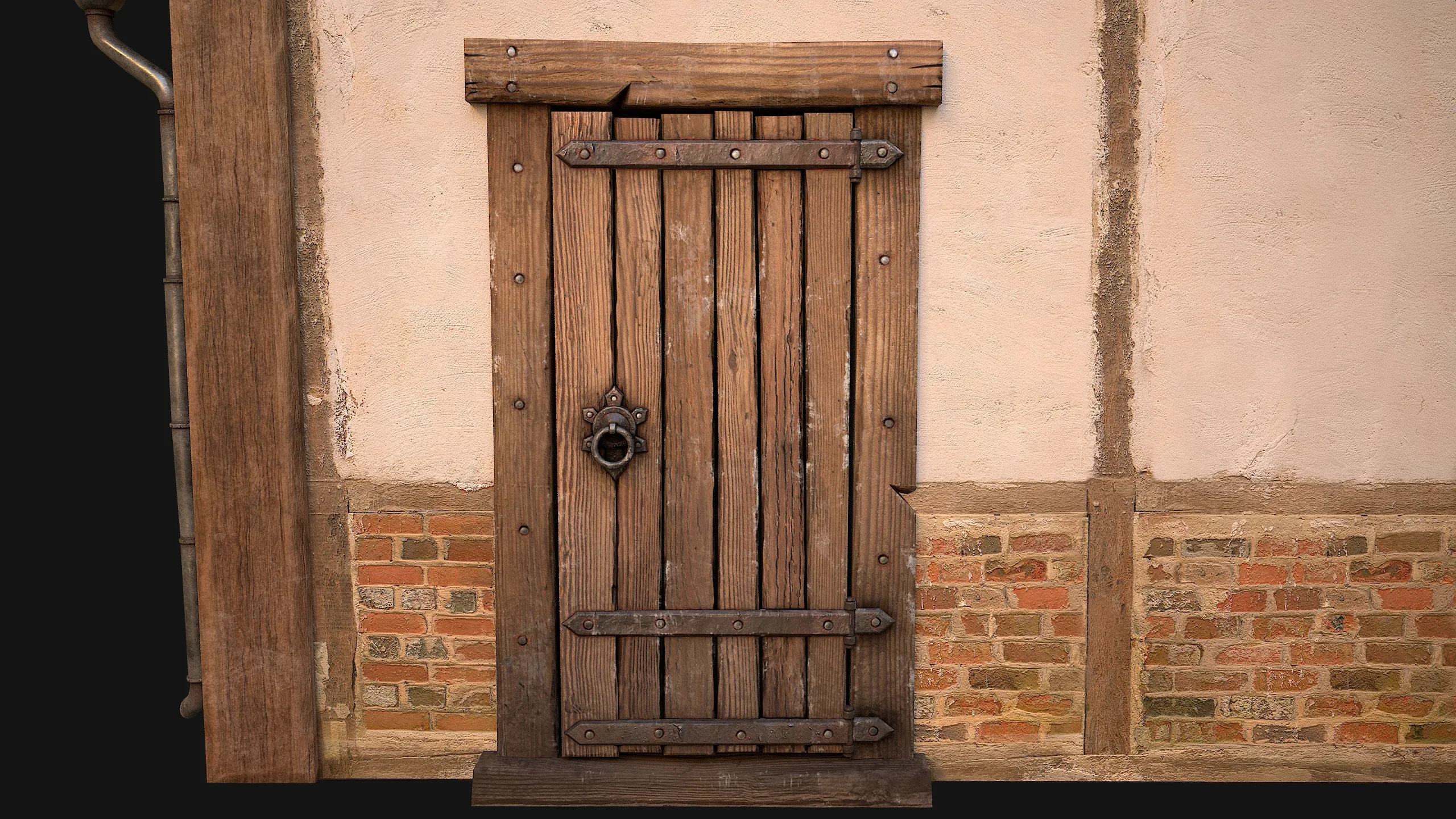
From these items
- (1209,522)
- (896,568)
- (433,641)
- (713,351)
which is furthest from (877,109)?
(433,641)

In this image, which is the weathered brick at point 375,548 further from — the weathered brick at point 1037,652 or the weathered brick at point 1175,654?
the weathered brick at point 1175,654

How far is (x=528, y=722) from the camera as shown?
3.72m

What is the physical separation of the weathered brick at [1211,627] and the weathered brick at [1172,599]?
0.04 metres

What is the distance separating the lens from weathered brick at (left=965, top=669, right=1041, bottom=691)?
12.1ft

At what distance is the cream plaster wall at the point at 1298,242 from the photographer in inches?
136

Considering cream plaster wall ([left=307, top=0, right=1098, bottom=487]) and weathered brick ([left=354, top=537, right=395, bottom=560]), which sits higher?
cream plaster wall ([left=307, top=0, right=1098, bottom=487])

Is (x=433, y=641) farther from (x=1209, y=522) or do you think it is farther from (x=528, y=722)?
(x=1209, y=522)

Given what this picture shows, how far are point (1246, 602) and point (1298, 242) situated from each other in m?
1.09

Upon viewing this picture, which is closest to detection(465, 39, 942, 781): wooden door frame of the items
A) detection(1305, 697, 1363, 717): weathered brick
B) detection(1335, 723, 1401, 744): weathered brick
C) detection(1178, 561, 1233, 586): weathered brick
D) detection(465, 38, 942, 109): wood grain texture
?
detection(465, 38, 942, 109): wood grain texture

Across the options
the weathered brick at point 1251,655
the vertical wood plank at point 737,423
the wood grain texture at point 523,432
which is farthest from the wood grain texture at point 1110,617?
the wood grain texture at point 523,432

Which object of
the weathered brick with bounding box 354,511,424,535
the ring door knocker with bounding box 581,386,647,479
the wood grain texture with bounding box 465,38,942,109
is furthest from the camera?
the weathered brick with bounding box 354,511,424,535

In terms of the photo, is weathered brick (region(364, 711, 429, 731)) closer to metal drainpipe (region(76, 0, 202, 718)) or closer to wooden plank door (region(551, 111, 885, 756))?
wooden plank door (region(551, 111, 885, 756))

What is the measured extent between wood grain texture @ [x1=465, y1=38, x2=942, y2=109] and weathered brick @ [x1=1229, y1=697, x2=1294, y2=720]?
204cm

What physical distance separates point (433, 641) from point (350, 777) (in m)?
0.52
